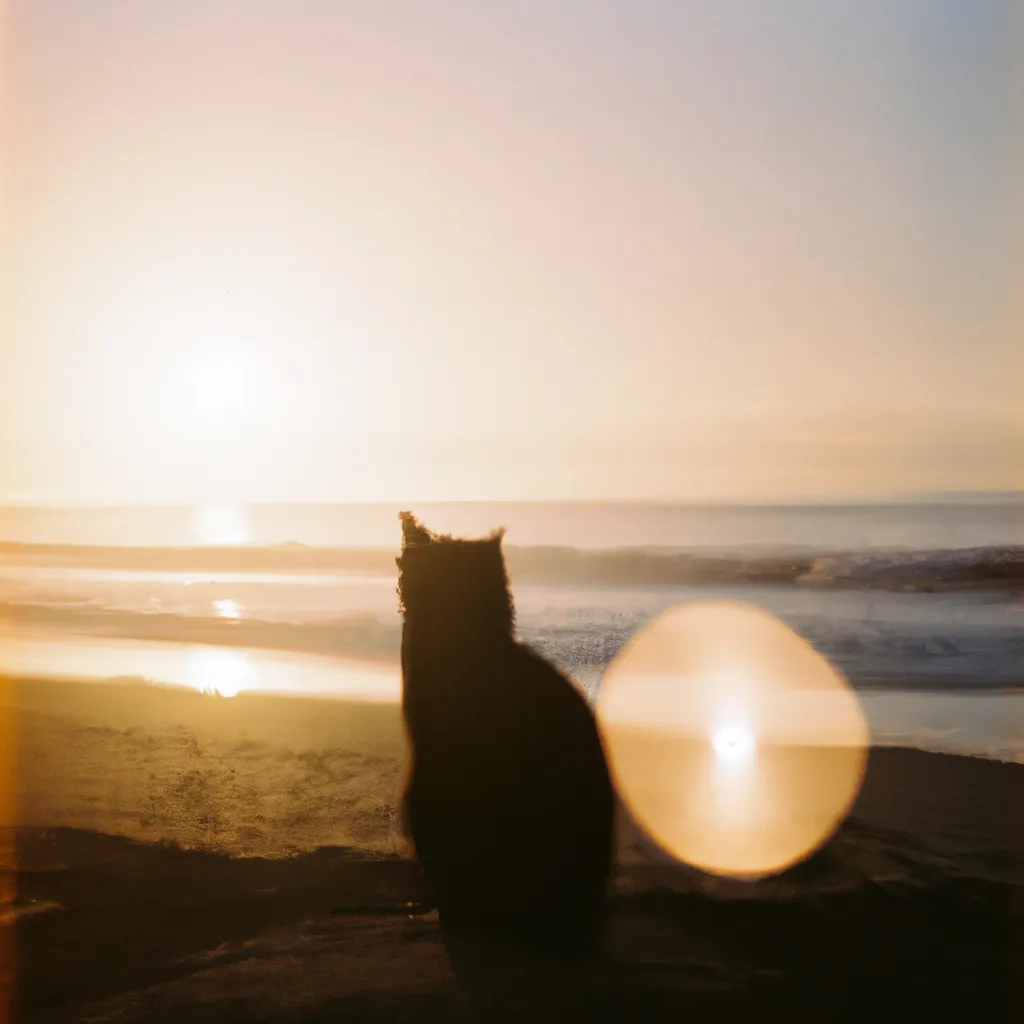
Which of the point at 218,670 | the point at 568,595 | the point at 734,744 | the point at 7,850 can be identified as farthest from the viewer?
the point at 568,595

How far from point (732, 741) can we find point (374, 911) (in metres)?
4.30

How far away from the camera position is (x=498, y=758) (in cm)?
369

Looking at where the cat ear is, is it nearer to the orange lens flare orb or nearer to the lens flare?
the orange lens flare orb

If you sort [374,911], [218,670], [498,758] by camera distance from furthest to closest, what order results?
[218,670] → [374,911] → [498,758]

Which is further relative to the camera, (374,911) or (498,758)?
(374,911)

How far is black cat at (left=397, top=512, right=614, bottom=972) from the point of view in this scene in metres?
3.68

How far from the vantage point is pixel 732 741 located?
7.77 m

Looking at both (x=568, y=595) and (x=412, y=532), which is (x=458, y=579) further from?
(x=568, y=595)

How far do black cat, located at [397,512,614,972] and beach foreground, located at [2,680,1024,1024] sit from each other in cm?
36

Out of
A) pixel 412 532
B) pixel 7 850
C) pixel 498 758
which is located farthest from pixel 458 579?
pixel 7 850

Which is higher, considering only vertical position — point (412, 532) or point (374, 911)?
point (412, 532)

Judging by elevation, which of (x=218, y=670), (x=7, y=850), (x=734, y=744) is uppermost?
(x=218, y=670)

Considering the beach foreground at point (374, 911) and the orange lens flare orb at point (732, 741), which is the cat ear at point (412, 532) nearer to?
the orange lens flare orb at point (732, 741)

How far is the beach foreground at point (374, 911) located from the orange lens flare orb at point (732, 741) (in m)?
0.25
